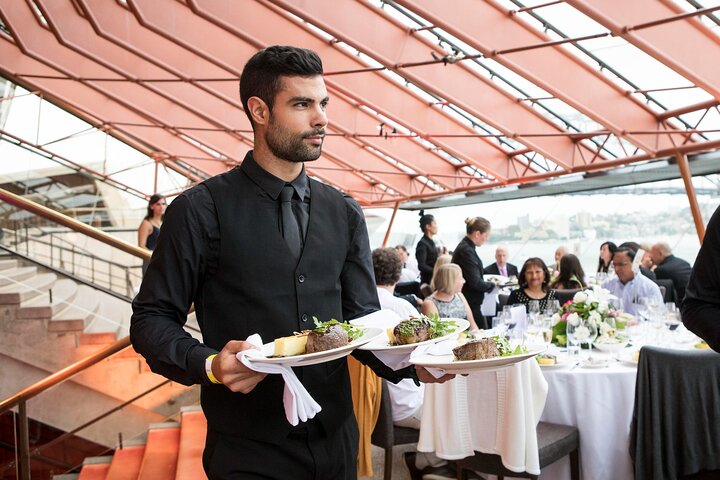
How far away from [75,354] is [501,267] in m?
6.15

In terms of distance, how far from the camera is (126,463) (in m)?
4.89

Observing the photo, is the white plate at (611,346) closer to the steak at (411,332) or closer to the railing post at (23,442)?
the steak at (411,332)

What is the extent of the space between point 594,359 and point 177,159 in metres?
18.6

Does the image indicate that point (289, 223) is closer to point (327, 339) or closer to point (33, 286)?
point (327, 339)

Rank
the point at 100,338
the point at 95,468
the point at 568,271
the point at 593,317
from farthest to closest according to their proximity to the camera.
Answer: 1. the point at 568,271
2. the point at 100,338
3. the point at 95,468
4. the point at 593,317

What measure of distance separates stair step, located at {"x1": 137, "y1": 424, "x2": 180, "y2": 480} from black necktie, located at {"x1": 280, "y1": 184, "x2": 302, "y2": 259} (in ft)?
10.1

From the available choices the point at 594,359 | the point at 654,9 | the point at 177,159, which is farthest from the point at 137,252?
the point at 177,159

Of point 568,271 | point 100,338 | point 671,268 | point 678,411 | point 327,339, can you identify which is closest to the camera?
point 327,339

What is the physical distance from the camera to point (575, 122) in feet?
39.8

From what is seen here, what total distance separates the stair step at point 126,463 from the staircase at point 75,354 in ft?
0.40

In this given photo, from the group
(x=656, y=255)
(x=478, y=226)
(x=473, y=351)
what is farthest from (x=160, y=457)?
(x=656, y=255)

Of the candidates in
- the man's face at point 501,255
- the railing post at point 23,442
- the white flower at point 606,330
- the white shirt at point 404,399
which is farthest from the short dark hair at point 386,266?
the man's face at point 501,255

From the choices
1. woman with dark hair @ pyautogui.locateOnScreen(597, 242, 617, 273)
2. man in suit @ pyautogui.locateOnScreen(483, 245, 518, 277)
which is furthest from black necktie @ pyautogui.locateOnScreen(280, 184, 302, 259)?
man in suit @ pyautogui.locateOnScreen(483, 245, 518, 277)

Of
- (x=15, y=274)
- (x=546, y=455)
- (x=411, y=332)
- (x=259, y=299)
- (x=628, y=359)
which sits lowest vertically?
(x=546, y=455)
